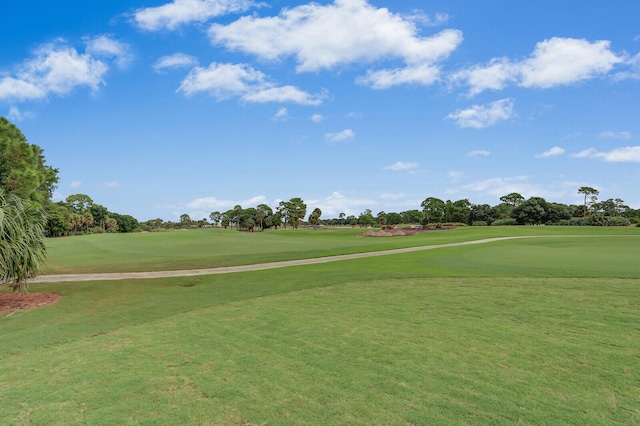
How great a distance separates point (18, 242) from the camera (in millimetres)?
11594

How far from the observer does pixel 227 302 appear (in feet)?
39.0

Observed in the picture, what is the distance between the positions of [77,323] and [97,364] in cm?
405

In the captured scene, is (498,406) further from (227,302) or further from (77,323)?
(77,323)

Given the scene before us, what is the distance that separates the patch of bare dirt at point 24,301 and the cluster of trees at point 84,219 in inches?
3266

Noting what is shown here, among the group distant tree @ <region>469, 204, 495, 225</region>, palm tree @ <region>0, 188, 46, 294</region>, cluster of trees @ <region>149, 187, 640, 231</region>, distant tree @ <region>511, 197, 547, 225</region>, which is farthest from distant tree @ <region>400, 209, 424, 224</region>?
palm tree @ <region>0, 188, 46, 294</region>

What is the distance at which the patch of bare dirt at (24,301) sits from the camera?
11.7 metres

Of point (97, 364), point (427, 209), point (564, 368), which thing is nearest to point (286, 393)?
point (97, 364)

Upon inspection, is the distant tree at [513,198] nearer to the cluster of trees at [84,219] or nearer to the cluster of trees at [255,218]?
the cluster of trees at [255,218]

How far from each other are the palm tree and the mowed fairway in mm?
1844

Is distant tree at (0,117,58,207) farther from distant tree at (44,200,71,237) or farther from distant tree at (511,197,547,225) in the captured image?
distant tree at (511,197,547,225)

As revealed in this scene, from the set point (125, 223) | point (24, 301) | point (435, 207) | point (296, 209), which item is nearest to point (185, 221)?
point (125, 223)

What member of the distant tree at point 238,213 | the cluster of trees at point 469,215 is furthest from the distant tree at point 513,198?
the distant tree at point 238,213

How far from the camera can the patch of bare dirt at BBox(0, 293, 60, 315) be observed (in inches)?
462

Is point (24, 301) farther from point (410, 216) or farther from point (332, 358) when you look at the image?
point (410, 216)
